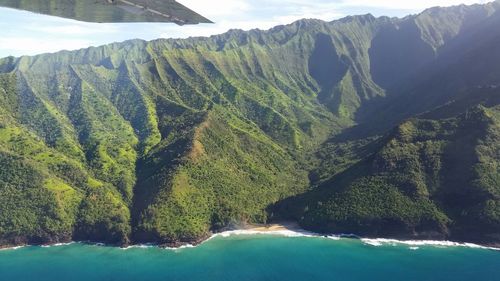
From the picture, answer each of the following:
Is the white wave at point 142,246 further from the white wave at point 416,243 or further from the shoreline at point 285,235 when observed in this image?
the white wave at point 416,243

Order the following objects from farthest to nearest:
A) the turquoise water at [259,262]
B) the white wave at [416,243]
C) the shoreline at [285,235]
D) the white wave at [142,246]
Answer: the white wave at [142,246]
the shoreline at [285,235]
the white wave at [416,243]
the turquoise water at [259,262]

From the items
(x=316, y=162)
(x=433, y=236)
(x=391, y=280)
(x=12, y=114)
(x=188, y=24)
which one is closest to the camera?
(x=188, y=24)

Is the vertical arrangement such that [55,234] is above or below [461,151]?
below

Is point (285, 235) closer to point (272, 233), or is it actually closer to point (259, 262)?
point (272, 233)

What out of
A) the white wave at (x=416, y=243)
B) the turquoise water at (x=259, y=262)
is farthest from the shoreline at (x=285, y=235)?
the turquoise water at (x=259, y=262)

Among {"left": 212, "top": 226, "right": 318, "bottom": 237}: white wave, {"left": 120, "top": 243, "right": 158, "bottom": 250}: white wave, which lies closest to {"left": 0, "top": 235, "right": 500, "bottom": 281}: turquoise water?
{"left": 120, "top": 243, "right": 158, "bottom": 250}: white wave

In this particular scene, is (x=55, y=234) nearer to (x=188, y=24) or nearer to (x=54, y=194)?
(x=54, y=194)

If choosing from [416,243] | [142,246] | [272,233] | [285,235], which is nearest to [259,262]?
[285,235]

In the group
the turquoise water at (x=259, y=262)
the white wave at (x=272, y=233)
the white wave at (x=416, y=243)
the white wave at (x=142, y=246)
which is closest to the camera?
the turquoise water at (x=259, y=262)

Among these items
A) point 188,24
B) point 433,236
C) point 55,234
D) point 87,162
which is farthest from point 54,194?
point 188,24
